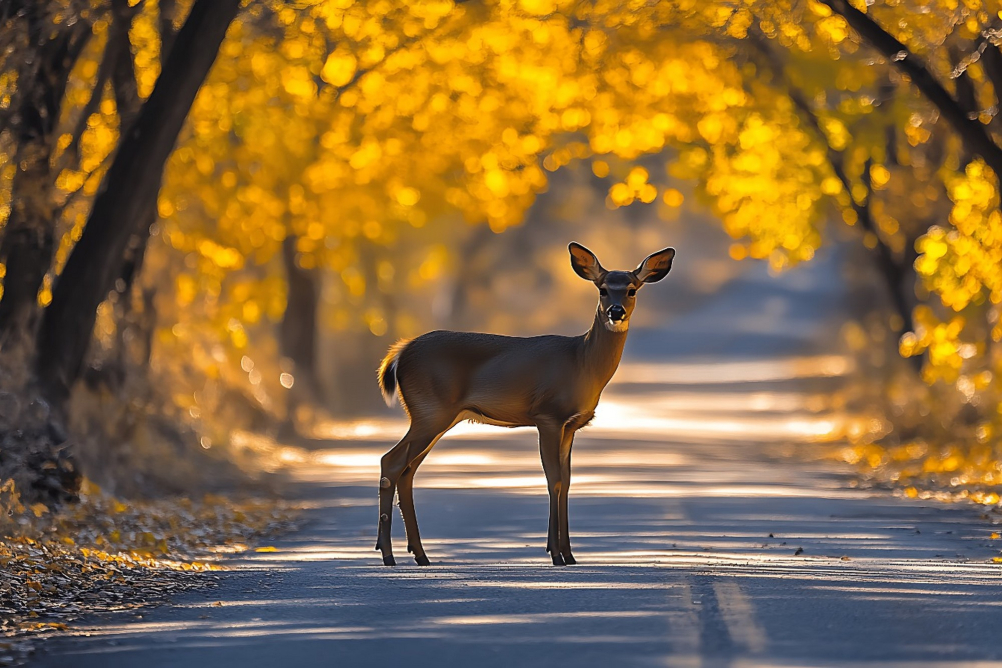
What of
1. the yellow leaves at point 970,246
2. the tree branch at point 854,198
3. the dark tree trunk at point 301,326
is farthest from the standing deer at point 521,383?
the dark tree trunk at point 301,326

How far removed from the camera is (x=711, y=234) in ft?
414

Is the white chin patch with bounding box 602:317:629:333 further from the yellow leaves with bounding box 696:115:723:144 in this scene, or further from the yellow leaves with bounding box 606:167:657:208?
the yellow leaves with bounding box 696:115:723:144

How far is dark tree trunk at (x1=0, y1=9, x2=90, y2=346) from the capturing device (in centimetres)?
1861

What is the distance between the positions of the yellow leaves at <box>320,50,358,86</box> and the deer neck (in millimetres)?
15350

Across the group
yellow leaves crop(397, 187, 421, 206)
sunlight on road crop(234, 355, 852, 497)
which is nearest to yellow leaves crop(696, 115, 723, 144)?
sunlight on road crop(234, 355, 852, 497)

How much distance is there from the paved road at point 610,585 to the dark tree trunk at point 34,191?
3.53 meters

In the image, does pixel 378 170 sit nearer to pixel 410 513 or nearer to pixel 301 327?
pixel 301 327

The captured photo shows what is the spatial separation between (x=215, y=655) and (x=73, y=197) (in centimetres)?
1037

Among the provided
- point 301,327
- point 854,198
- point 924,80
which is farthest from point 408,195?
point 924,80

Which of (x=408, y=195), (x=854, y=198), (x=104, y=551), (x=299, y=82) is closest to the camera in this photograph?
(x=104, y=551)

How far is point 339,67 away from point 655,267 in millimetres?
16516

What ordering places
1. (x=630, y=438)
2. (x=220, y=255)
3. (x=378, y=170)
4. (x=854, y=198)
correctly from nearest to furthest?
(x=220, y=255) < (x=854, y=198) < (x=378, y=170) < (x=630, y=438)

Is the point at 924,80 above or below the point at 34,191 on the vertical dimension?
above

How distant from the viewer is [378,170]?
104 feet
